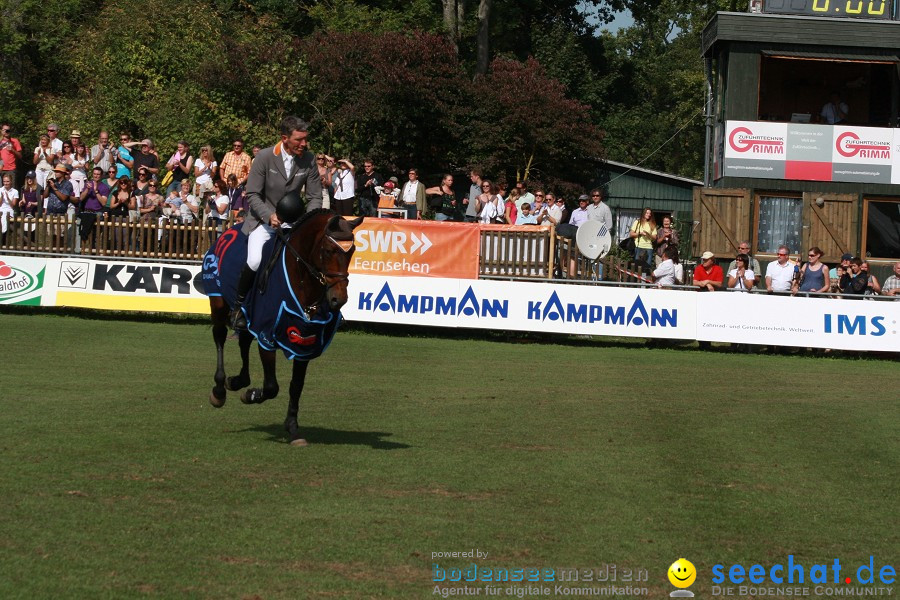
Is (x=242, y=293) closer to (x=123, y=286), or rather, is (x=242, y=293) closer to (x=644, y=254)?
(x=123, y=286)

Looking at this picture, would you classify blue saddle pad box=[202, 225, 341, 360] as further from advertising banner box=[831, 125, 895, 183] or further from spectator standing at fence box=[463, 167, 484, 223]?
advertising banner box=[831, 125, 895, 183]

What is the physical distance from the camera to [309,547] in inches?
301

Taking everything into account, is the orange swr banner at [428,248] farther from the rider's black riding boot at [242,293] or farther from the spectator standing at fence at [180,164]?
the rider's black riding boot at [242,293]

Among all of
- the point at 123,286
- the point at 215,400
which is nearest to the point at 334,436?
the point at 215,400

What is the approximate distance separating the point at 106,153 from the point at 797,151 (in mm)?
18340

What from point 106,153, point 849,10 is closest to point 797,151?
point 849,10

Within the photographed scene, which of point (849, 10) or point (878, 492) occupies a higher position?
point (849, 10)

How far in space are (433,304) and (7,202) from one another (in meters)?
11.0

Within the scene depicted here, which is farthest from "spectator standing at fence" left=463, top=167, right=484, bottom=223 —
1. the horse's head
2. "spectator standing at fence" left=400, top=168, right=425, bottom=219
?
the horse's head

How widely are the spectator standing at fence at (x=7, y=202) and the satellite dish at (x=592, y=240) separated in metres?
13.1

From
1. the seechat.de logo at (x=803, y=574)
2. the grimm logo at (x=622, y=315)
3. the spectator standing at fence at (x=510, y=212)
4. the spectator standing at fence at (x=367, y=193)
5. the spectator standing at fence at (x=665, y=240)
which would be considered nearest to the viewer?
the seechat.de logo at (x=803, y=574)

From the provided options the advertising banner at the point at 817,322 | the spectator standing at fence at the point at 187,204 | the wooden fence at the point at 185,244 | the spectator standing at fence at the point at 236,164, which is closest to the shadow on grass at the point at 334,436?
the wooden fence at the point at 185,244

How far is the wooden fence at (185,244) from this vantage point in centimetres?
2538

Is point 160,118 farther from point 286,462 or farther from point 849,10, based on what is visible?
point 286,462
